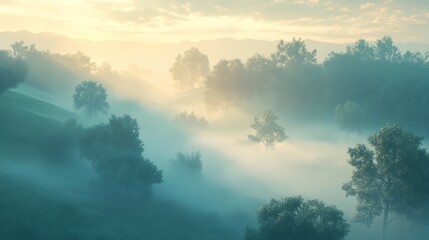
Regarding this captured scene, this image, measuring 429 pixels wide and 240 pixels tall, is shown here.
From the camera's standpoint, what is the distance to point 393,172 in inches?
2335

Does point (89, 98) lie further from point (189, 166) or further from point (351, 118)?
point (351, 118)

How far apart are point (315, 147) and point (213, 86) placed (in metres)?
56.0

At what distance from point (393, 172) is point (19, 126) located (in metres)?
71.8

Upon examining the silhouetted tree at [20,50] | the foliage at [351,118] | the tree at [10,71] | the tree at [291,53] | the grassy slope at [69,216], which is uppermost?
the tree at [291,53]

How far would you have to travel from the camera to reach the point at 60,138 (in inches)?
3125

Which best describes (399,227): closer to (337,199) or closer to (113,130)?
(337,199)

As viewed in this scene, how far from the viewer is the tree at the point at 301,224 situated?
52125mm

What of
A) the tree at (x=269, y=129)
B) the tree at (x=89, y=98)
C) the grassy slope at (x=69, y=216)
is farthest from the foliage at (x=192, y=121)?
the grassy slope at (x=69, y=216)

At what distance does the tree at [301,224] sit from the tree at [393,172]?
1094cm

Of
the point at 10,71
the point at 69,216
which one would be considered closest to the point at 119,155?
the point at 69,216

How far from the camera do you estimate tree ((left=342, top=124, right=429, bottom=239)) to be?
58219 mm

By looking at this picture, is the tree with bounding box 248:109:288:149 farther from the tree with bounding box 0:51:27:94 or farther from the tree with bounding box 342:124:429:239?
the tree with bounding box 0:51:27:94

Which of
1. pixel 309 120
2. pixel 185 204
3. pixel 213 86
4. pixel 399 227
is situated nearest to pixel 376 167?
pixel 399 227

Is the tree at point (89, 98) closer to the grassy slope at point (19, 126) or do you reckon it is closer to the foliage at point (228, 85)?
the grassy slope at point (19, 126)
